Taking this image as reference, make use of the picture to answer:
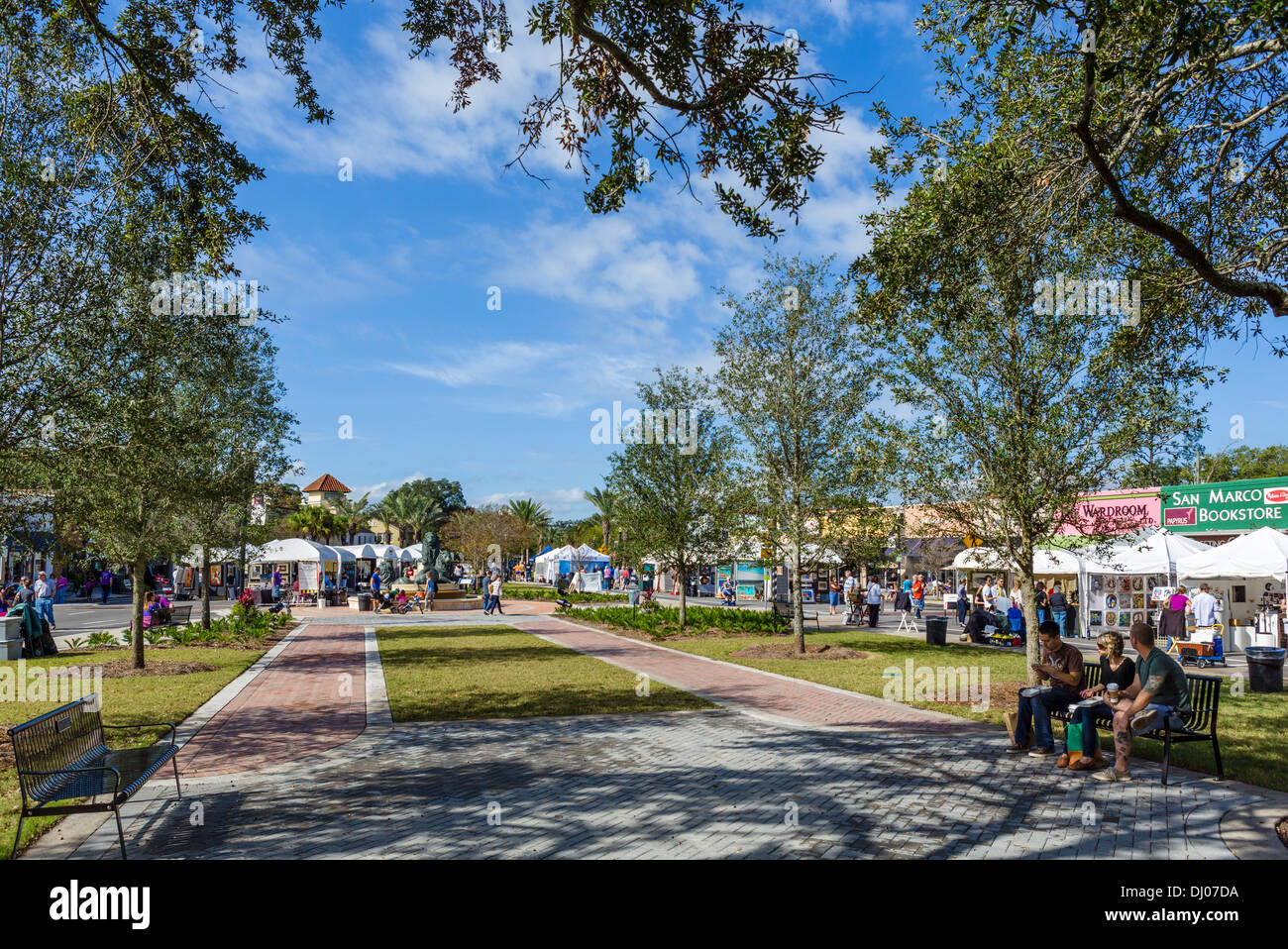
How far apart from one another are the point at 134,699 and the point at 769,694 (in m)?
9.23

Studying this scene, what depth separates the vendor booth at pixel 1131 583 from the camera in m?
20.7

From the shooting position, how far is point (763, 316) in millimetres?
18203

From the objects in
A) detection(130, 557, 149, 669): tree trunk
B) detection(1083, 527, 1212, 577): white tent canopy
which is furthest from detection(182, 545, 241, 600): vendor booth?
detection(1083, 527, 1212, 577): white tent canopy

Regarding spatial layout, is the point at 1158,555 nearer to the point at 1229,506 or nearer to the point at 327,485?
the point at 1229,506

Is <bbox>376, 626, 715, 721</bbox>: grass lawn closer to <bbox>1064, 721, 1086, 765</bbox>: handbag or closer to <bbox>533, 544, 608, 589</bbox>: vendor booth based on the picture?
<bbox>1064, 721, 1086, 765</bbox>: handbag

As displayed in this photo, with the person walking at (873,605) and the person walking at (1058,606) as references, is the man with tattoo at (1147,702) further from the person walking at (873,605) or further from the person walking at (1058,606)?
the person walking at (873,605)

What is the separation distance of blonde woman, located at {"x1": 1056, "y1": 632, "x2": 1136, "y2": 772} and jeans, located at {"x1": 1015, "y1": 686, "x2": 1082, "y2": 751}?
0.67ft

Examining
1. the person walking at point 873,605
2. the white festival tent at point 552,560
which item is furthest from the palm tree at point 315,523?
the person walking at point 873,605

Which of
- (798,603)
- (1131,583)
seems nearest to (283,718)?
(798,603)

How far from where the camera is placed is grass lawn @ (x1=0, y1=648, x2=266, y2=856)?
6.04 m

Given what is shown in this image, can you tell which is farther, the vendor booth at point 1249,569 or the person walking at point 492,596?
the person walking at point 492,596

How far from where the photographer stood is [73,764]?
568 cm

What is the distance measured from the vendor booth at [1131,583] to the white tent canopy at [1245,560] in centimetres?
49
